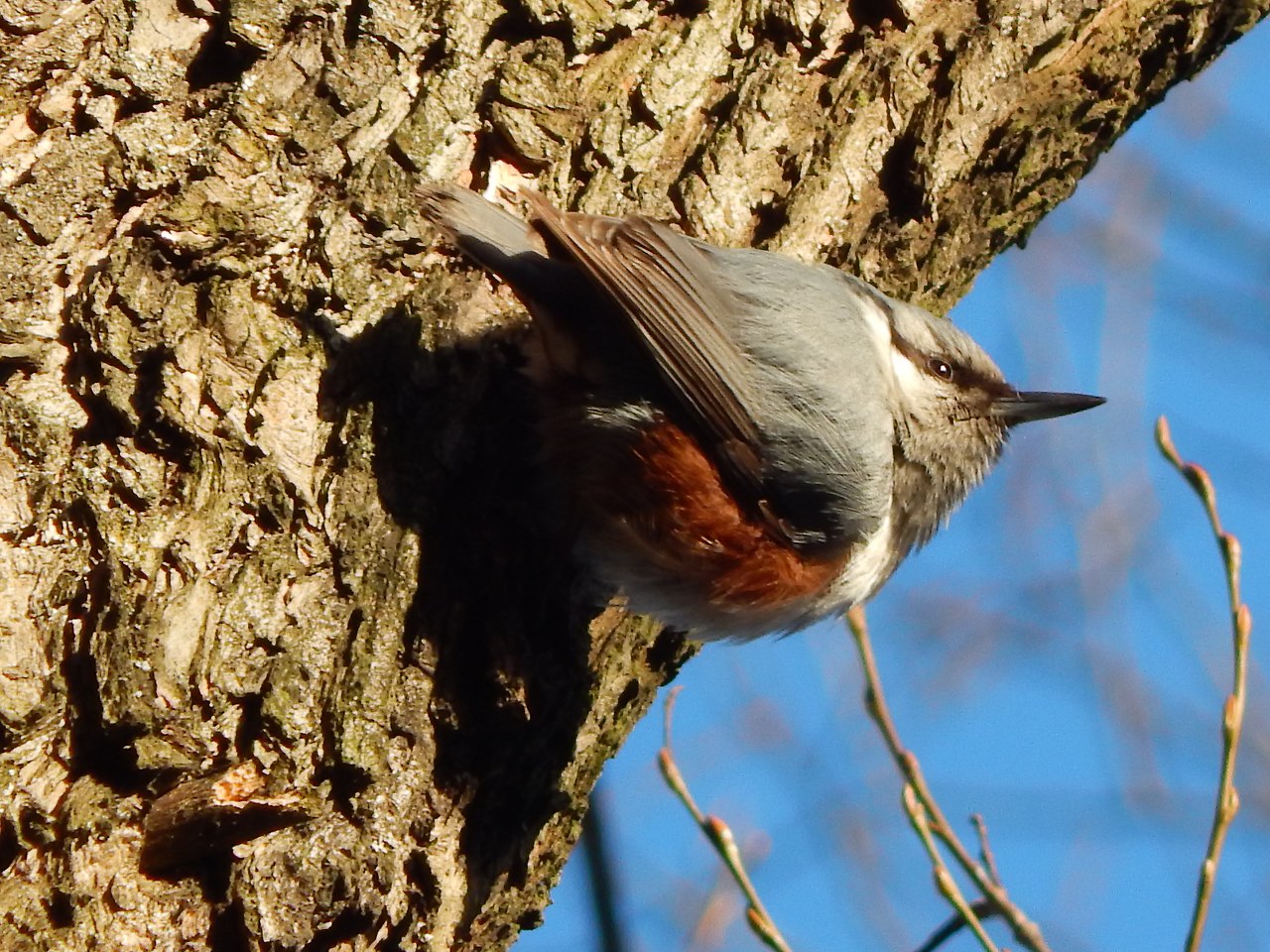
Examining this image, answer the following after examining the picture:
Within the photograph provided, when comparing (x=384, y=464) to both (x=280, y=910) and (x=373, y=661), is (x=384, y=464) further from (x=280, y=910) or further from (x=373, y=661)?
(x=280, y=910)

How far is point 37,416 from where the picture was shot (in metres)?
2.25

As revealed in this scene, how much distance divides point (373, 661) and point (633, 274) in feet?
2.94

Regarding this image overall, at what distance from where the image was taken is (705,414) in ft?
9.32

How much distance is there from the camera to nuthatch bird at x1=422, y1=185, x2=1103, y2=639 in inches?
109

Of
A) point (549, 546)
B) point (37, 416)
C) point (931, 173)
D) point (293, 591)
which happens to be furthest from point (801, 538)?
point (37, 416)

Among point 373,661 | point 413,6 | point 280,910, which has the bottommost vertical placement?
point 280,910

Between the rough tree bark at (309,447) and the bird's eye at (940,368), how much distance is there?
482 mm

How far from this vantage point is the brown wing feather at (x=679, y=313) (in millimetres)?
2693

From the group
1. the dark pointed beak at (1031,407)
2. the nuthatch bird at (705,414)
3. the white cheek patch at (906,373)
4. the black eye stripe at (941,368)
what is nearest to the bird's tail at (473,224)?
the nuthatch bird at (705,414)

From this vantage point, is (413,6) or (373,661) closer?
(373,661)

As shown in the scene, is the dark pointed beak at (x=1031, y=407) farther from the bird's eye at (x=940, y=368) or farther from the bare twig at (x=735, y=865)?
the bare twig at (x=735, y=865)

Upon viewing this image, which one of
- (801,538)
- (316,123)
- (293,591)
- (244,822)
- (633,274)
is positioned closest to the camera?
(244,822)

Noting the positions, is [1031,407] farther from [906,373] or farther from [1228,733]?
[1228,733]

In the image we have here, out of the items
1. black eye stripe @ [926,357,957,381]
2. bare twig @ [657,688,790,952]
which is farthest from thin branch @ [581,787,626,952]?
black eye stripe @ [926,357,957,381]
